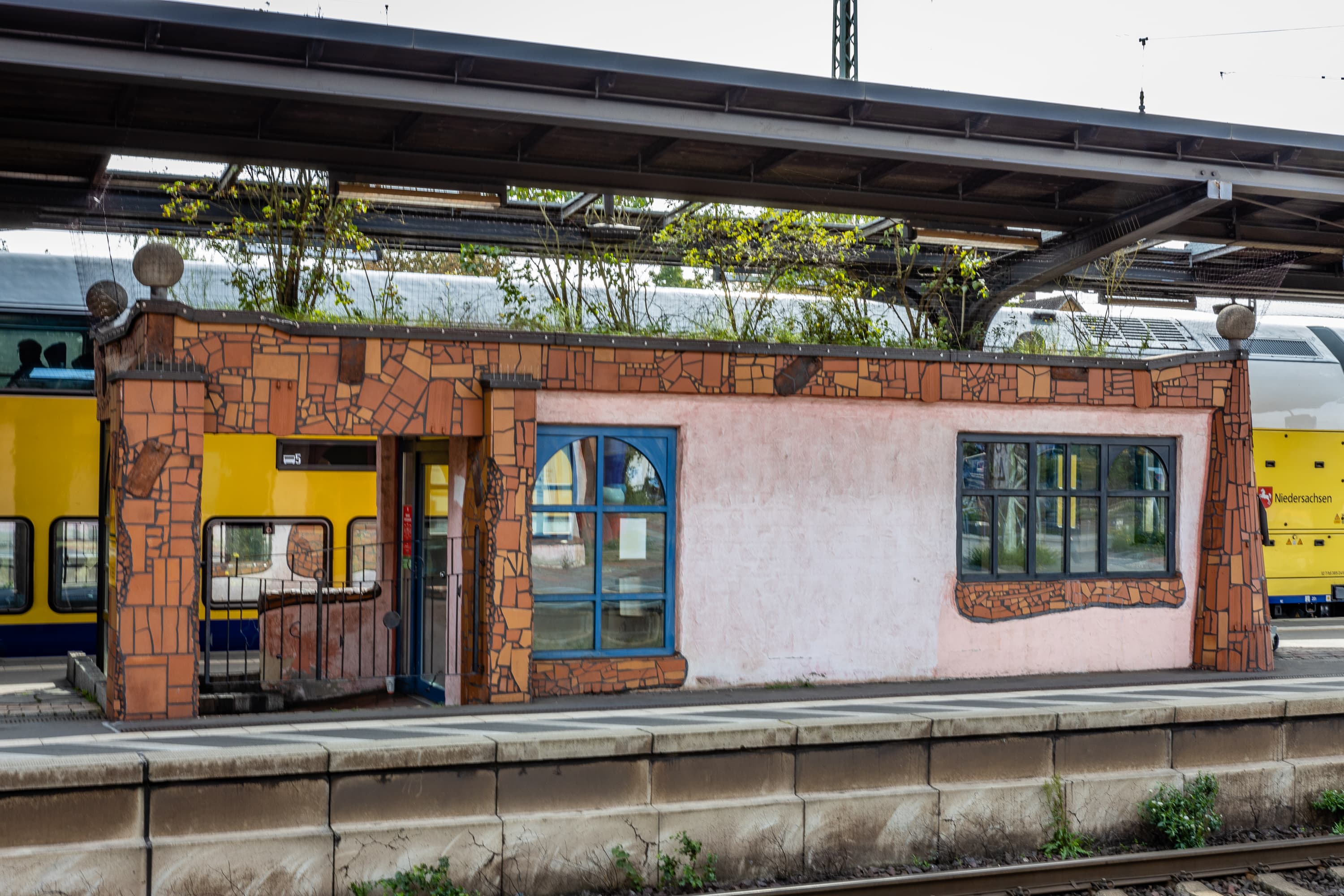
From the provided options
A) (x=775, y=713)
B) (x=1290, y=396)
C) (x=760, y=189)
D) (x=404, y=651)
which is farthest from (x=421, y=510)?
(x=1290, y=396)

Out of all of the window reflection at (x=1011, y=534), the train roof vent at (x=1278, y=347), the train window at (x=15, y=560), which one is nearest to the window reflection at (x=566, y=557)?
the window reflection at (x=1011, y=534)

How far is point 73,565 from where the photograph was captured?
48.3ft

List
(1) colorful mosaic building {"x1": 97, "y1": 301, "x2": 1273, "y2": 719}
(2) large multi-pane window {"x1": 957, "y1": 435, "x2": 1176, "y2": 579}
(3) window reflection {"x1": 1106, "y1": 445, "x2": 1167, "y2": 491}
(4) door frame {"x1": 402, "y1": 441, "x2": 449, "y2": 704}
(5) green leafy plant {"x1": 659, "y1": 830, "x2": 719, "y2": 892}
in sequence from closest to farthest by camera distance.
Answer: (5) green leafy plant {"x1": 659, "y1": 830, "x2": 719, "y2": 892} < (1) colorful mosaic building {"x1": 97, "y1": 301, "x2": 1273, "y2": 719} < (4) door frame {"x1": 402, "y1": 441, "x2": 449, "y2": 704} < (2) large multi-pane window {"x1": 957, "y1": 435, "x2": 1176, "y2": 579} < (3) window reflection {"x1": 1106, "y1": 445, "x2": 1167, "y2": 491}

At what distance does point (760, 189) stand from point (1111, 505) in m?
4.77

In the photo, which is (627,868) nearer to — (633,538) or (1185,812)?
(633,538)

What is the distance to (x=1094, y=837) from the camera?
935cm

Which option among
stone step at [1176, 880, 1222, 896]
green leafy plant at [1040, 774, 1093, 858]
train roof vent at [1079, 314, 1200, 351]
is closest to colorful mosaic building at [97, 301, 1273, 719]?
green leafy plant at [1040, 774, 1093, 858]

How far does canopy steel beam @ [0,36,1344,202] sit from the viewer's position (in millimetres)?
10266

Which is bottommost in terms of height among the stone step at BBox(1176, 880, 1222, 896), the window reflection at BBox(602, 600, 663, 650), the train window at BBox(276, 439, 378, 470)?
the stone step at BBox(1176, 880, 1222, 896)

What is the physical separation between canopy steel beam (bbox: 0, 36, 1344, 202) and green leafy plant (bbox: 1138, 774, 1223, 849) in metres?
6.18

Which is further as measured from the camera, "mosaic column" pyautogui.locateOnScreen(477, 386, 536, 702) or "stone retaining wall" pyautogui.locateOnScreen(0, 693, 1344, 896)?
"mosaic column" pyautogui.locateOnScreen(477, 386, 536, 702)

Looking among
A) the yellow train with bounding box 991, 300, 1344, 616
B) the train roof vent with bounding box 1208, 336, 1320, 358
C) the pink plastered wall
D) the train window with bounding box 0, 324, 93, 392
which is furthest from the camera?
the train roof vent with bounding box 1208, 336, 1320, 358

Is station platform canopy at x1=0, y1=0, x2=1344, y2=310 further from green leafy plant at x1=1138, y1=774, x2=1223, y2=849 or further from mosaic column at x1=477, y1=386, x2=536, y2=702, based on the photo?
green leafy plant at x1=1138, y1=774, x2=1223, y2=849

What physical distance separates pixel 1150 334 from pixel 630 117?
9873 mm
